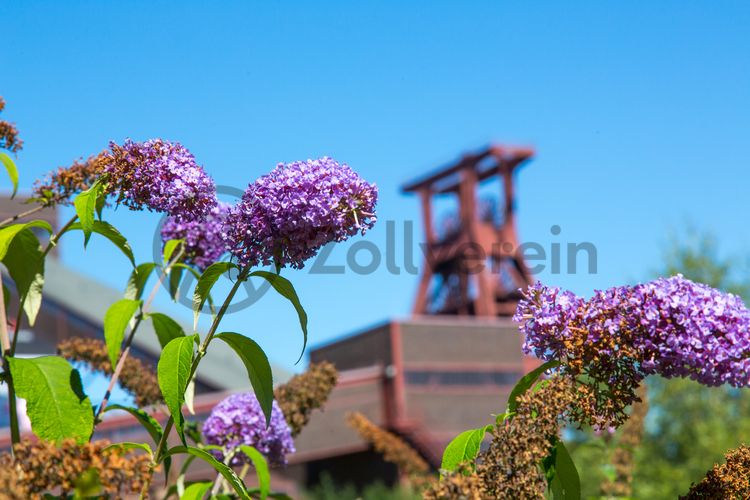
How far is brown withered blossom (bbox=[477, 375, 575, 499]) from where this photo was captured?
2.18m

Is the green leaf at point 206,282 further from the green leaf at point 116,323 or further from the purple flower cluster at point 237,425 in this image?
the purple flower cluster at point 237,425

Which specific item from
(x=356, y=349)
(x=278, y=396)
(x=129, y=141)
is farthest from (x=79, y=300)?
(x=129, y=141)

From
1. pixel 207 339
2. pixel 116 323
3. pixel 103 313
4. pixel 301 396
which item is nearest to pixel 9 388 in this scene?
pixel 116 323

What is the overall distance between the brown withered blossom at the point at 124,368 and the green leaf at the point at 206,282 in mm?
1573

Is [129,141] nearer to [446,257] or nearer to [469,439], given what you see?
[469,439]

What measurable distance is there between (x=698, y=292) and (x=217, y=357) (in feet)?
81.6

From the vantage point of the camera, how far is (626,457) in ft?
18.7

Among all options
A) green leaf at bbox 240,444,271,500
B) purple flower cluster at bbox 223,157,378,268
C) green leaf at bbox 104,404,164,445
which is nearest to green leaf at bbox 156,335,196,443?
purple flower cluster at bbox 223,157,378,268

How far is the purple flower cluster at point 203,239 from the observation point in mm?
3600

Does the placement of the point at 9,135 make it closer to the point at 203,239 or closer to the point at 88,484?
the point at 203,239

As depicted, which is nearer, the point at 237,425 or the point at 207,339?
the point at 207,339

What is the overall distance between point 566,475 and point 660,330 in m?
0.47

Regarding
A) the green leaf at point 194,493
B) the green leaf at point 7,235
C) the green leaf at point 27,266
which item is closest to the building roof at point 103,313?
the green leaf at point 27,266

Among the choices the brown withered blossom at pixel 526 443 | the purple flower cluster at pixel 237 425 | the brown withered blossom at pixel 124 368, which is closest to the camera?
the brown withered blossom at pixel 526 443
